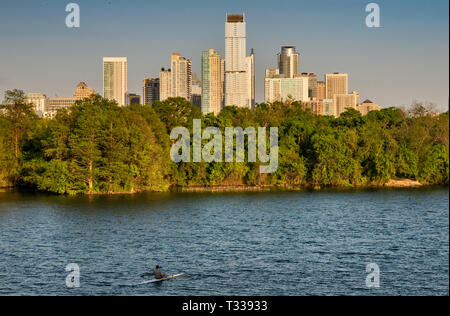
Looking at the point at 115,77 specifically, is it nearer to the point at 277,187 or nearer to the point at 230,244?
the point at 277,187

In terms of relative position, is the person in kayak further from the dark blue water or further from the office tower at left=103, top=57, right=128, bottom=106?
the office tower at left=103, top=57, right=128, bottom=106

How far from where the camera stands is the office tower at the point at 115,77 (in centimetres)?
13450

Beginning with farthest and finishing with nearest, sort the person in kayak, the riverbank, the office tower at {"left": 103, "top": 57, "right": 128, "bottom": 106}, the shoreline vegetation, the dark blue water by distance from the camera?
the office tower at {"left": 103, "top": 57, "right": 128, "bottom": 106} < the riverbank < the shoreline vegetation < the person in kayak < the dark blue water

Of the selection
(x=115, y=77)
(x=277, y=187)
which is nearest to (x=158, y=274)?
(x=277, y=187)

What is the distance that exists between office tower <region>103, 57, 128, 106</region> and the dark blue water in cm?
8599

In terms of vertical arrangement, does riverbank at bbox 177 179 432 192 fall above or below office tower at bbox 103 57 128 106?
below

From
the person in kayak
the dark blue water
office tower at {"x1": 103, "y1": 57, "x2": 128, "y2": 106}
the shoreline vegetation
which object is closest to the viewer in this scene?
the dark blue water

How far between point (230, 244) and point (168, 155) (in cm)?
3028

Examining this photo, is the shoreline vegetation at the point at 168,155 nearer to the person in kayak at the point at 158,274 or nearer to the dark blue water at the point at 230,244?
the dark blue water at the point at 230,244

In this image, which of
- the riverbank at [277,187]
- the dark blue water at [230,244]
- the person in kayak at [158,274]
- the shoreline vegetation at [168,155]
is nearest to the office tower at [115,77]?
the shoreline vegetation at [168,155]

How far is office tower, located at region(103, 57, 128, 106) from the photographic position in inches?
5295

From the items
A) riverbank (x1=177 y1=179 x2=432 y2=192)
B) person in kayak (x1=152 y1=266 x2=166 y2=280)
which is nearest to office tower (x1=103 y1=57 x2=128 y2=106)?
riverbank (x1=177 y1=179 x2=432 y2=192)

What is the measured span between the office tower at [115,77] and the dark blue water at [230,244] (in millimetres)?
85988
